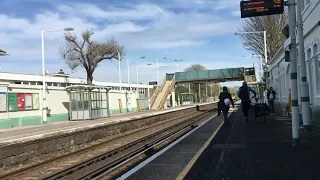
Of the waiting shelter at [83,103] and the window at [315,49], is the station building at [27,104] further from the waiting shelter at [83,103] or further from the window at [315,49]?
the window at [315,49]

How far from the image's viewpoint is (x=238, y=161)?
870 centimetres

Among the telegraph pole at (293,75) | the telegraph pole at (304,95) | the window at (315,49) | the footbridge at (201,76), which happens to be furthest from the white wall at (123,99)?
the telegraph pole at (293,75)

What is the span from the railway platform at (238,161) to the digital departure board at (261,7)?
4.04m

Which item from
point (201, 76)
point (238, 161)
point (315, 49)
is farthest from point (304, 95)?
point (201, 76)

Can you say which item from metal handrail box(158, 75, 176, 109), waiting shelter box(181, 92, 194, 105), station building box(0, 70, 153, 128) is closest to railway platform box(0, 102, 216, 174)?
station building box(0, 70, 153, 128)

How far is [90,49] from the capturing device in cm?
6228

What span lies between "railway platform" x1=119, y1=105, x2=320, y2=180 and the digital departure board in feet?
13.3

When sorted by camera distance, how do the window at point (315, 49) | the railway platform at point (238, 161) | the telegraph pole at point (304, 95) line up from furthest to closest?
1. the window at point (315, 49)
2. the telegraph pole at point (304, 95)
3. the railway platform at point (238, 161)

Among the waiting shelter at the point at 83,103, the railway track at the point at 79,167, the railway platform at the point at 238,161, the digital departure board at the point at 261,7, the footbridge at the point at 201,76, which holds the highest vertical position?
the footbridge at the point at 201,76

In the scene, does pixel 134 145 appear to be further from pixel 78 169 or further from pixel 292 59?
pixel 292 59

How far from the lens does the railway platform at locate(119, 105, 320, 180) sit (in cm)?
738

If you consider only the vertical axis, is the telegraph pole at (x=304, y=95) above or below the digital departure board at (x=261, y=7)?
below

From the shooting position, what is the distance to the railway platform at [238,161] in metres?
7.38

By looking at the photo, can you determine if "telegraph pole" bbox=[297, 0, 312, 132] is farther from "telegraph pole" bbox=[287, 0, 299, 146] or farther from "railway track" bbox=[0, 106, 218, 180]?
"railway track" bbox=[0, 106, 218, 180]
